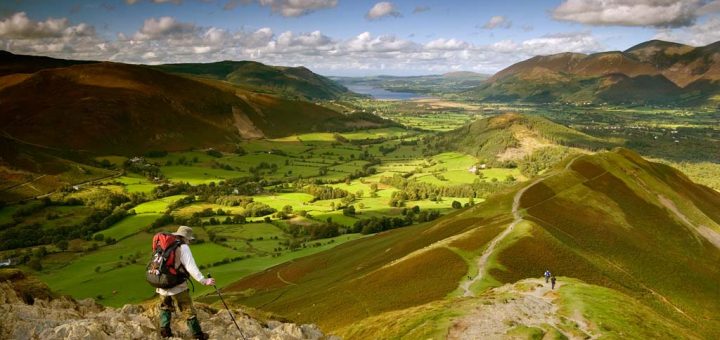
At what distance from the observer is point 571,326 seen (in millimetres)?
46969

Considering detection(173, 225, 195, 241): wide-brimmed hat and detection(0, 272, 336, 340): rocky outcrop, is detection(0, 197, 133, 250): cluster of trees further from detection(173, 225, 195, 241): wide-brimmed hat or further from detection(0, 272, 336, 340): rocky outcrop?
detection(173, 225, 195, 241): wide-brimmed hat

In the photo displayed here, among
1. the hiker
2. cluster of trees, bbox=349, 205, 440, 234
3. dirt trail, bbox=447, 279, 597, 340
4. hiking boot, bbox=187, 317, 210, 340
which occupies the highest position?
the hiker

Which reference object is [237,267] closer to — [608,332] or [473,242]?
[473,242]

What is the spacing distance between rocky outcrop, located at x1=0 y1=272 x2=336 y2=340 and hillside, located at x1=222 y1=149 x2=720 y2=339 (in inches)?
916

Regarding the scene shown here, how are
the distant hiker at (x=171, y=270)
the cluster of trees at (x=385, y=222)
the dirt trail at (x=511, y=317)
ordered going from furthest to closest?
the cluster of trees at (x=385, y=222), the dirt trail at (x=511, y=317), the distant hiker at (x=171, y=270)

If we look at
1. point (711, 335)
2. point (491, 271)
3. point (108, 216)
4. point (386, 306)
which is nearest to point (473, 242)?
point (491, 271)

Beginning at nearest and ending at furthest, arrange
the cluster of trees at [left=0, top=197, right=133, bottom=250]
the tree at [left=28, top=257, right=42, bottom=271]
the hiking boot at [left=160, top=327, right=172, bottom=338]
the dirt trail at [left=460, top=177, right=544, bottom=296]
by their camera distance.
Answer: the hiking boot at [left=160, top=327, right=172, bottom=338], the dirt trail at [left=460, top=177, right=544, bottom=296], the tree at [left=28, top=257, right=42, bottom=271], the cluster of trees at [left=0, top=197, right=133, bottom=250]

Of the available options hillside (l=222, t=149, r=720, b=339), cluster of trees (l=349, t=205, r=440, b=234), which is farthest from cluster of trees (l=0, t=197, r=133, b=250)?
cluster of trees (l=349, t=205, r=440, b=234)

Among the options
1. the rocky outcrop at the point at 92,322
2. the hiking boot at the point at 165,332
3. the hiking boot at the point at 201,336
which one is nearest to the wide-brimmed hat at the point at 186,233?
the hiking boot at the point at 165,332

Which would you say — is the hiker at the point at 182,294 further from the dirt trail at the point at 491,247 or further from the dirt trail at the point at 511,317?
the dirt trail at the point at 491,247

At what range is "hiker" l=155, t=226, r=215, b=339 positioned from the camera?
19234 millimetres

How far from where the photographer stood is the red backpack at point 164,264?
19.2 meters

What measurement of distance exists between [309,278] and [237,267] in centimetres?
3676

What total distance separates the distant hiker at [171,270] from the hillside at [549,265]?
30.2m
